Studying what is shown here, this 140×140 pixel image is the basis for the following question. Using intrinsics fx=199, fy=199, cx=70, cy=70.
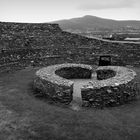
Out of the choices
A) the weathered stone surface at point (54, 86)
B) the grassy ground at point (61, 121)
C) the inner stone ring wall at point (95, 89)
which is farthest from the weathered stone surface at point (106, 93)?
the weathered stone surface at point (54, 86)

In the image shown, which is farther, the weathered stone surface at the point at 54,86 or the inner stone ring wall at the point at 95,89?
the weathered stone surface at the point at 54,86

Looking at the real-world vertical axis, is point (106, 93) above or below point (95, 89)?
below

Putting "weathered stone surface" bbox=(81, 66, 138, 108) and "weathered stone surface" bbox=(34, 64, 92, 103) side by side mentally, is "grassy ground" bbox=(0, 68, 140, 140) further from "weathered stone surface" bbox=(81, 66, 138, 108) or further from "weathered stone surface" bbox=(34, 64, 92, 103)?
"weathered stone surface" bbox=(34, 64, 92, 103)

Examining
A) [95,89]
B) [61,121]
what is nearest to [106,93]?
[95,89]

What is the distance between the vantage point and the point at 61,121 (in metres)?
11.2

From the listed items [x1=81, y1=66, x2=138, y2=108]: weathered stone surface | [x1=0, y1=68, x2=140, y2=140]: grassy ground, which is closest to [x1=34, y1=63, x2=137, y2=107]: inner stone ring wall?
[x1=81, y1=66, x2=138, y2=108]: weathered stone surface

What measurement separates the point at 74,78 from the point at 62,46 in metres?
6.95

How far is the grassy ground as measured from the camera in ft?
32.3

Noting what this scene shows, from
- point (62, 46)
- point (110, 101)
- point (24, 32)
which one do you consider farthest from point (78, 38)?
point (110, 101)

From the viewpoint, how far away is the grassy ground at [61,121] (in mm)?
9844

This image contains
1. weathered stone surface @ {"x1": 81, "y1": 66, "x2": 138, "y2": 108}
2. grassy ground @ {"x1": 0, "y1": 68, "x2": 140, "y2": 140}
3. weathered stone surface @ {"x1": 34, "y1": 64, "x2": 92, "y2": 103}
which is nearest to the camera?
grassy ground @ {"x1": 0, "y1": 68, "x2": 140, "y2": 140}

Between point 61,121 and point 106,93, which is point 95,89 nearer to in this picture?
point 106,93

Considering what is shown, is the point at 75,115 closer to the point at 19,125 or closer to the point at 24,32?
the point at 19,125

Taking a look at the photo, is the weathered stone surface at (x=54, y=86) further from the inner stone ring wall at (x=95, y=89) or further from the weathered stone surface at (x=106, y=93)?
the weathered stone surface at (x=106, y=93)
